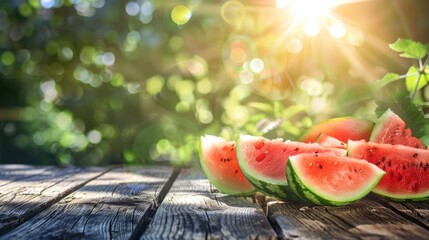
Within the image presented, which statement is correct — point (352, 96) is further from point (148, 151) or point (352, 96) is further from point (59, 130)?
point (59, 130)

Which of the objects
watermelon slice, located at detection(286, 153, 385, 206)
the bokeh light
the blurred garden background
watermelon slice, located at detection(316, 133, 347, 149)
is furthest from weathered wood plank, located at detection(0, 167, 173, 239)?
the bokeh light

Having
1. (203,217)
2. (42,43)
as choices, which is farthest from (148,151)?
(203,217)

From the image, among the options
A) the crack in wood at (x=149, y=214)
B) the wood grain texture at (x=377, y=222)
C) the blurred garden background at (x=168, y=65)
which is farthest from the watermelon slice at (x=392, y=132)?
the blurred garden background at (x=168, y=65)

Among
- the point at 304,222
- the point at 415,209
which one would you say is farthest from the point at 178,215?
the point at 415,209

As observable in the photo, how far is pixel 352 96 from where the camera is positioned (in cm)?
264

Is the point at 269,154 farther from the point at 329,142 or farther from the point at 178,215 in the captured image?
the point at 178,215

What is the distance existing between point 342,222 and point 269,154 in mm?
649

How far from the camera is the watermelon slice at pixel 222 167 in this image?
2021 millimetres

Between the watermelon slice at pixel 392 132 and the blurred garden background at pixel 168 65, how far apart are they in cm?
112

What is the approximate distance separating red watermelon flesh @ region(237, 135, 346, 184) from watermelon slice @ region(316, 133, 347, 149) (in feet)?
0.36

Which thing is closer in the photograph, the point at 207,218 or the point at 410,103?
the point at 207,218

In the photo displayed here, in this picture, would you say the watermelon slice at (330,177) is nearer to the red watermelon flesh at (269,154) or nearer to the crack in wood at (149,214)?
the red watermelon flesh at (269,154)

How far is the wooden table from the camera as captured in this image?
51.8 inches

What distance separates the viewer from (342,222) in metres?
1.47
